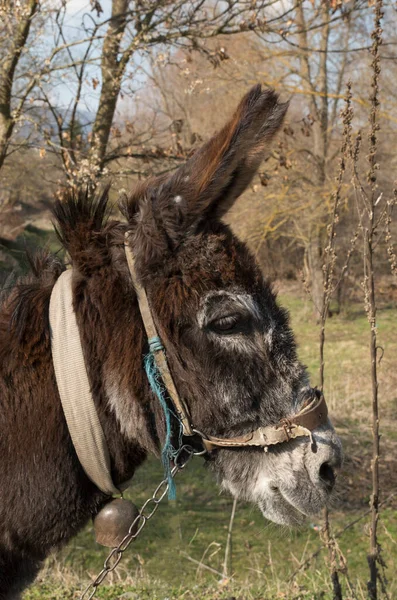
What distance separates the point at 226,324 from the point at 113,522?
0.85 metres

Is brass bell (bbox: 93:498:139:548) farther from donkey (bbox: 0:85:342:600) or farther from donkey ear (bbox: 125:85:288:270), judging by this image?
donkey ear (bbox: 125:85:288:270)

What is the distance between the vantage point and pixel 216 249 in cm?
221

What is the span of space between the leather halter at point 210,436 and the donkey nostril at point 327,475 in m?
0.16

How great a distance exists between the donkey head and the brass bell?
388 mm

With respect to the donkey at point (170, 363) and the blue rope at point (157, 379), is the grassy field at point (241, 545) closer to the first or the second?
the donkey at point (170, 363)

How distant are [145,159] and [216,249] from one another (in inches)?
273

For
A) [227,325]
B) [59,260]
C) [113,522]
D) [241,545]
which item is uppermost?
[59,260]

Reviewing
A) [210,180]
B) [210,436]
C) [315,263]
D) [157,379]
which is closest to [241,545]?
[210,436]

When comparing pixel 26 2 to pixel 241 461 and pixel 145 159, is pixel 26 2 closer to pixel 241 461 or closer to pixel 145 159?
pixel 145 159

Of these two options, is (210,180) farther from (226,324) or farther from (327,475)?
(327,475)

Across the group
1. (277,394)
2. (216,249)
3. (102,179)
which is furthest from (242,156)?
(102,179)

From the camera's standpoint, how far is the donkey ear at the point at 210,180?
81.4 inches

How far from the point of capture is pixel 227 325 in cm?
216

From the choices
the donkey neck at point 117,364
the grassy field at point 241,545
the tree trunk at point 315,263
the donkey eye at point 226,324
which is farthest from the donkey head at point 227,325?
the tree trunk at point 315,263
